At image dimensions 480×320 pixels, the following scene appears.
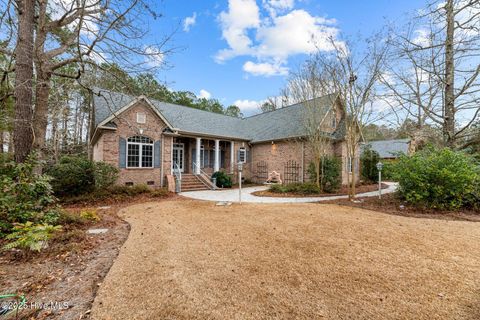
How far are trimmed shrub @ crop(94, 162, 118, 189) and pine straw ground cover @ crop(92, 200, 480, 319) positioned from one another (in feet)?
18.3

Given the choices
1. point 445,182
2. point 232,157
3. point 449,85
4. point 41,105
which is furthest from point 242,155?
point 41,105

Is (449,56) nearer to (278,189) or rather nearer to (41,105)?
(278,189)

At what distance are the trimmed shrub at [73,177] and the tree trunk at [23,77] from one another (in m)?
3.93

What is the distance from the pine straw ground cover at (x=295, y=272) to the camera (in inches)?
87.2

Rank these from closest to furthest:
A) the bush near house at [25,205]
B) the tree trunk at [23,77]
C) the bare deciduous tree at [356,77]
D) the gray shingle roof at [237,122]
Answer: the bush near house at [25,205] < the tree trunk at [23,77] < the bare deciduous tree at [356,77] < the gray shingle roof at [237,122]

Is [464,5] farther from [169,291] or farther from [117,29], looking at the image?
[169,291]

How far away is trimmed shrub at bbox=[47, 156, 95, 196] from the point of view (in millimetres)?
8945

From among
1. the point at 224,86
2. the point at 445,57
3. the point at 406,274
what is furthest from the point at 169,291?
the point at 224,86

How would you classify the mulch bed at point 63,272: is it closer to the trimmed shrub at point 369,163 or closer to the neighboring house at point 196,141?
the neighboring house at point 196,141

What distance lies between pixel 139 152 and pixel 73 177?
339 centimetres

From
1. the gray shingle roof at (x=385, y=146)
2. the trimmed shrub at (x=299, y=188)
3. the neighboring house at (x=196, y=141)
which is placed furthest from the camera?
the gray shingle roof at (x=385, y=146)

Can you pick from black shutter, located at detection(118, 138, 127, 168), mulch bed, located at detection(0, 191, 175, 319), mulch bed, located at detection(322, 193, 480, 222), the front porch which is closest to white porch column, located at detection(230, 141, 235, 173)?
the front porch

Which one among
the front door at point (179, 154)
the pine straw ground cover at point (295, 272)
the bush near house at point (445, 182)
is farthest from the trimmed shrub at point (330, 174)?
the front door at point (179, 154)

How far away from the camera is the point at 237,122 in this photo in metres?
20.8
